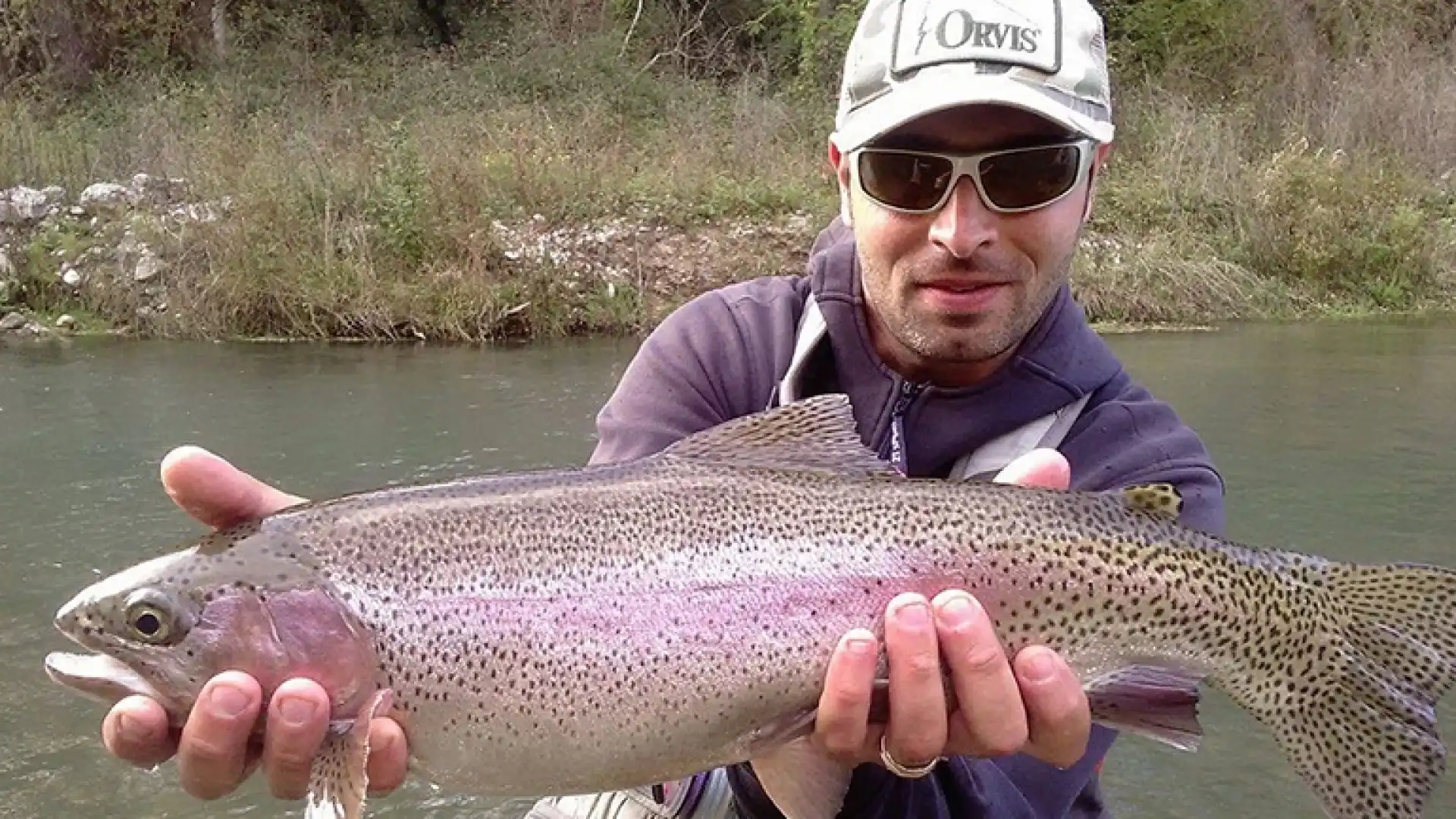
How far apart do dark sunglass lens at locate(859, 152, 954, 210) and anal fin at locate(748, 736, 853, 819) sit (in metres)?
1.20

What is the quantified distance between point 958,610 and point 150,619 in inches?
55.3

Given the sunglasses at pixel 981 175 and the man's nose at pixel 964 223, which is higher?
the sunglasses at pixel 981 175

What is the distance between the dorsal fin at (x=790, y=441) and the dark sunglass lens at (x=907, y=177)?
55 centimetres

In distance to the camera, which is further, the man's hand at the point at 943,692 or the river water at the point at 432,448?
the river water at the point at 432,448

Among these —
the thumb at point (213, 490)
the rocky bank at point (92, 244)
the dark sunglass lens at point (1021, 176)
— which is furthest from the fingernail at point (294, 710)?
the rocky bank at point (92, 244)

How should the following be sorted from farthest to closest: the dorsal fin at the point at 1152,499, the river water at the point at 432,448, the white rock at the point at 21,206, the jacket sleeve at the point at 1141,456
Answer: the white rock at the point at 21,206 → the river water at the point at 432,448 → the jacket sleeve at the point at 1141,456 → the dorsal fin at the point at 1152,499

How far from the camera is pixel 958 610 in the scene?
2.33 metres

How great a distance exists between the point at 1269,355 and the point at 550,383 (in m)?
7.48

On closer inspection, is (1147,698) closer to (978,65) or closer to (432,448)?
(978,65)

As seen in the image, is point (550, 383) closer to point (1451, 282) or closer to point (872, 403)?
point (872, 403)

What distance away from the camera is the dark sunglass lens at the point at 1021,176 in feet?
9.61

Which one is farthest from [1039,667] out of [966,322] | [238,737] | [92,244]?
[92,244]

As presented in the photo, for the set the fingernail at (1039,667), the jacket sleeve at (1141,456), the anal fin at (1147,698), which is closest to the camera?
the fingernail at (1039,667)

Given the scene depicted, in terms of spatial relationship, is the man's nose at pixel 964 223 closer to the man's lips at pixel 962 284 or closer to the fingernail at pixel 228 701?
the man's lips at pixel 962 284
